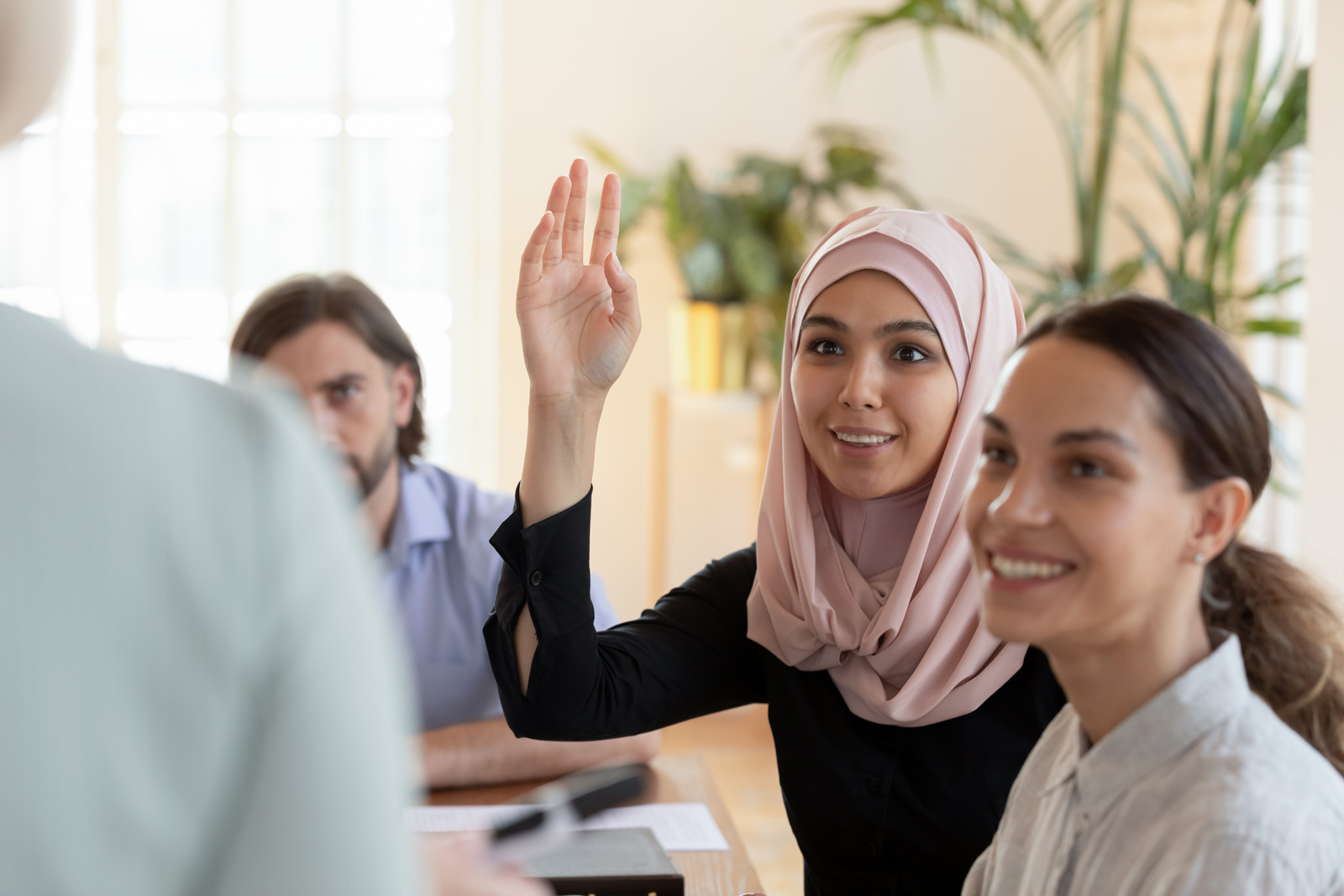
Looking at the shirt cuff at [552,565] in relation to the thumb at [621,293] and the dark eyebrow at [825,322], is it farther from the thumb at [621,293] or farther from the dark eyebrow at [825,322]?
the dark eyebrow at [825,322]

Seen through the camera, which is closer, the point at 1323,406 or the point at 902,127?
the point at 1323,406

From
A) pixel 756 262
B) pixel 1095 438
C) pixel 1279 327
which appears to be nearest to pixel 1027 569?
pixel 1095 438

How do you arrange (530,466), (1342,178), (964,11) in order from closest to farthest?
(530,466) → (1342,178) → (964,11)

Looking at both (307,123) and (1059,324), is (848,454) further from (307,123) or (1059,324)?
(307,123)

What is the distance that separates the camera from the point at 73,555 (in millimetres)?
306

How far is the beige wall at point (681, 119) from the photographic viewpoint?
15.1ft

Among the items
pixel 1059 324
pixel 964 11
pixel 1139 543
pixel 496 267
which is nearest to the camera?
pixel 1139 543

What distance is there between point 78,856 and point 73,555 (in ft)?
0.24

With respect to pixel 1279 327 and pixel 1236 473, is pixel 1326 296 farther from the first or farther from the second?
pixel 1236 473

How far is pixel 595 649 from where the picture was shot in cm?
148

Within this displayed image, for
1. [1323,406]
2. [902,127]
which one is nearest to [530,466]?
[1323,406]

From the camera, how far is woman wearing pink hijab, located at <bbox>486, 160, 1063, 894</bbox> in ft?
4.64

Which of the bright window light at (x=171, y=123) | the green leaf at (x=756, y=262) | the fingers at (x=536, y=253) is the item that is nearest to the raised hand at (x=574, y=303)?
the fingers at (x=536, y=253)

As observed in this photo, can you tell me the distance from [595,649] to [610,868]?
27 centimetres
